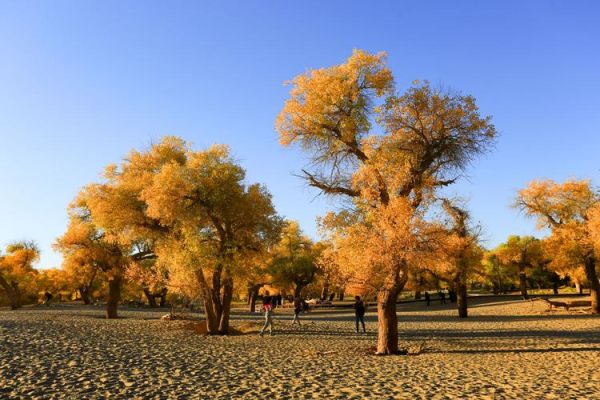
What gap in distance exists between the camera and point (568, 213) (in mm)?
39125

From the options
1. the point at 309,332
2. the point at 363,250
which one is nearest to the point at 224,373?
the point at 363,250

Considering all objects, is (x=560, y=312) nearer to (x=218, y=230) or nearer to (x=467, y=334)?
(x=467, y=334)

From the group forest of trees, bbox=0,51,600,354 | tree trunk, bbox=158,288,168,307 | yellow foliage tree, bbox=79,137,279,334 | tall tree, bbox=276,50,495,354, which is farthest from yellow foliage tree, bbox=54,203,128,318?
tree trunk, bbox=158,288,168,307

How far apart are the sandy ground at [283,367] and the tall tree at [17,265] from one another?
4401 centimetres

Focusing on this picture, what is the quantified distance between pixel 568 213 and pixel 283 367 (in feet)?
112

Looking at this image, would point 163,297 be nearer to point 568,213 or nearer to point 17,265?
point 17,265

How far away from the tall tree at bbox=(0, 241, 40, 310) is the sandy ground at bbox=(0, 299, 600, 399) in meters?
44.0

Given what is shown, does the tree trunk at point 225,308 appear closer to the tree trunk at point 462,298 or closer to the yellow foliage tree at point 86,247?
the yellow foliage tree at point 86,247

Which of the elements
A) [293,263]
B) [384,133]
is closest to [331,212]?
[384,133]

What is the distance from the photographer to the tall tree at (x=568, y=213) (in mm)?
37750

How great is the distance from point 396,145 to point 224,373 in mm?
12364

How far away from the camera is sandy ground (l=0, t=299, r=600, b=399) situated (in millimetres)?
11219

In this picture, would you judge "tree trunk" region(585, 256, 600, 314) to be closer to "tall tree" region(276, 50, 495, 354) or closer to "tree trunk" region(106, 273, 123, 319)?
"tall tree" region(276, 50, 495, 354)

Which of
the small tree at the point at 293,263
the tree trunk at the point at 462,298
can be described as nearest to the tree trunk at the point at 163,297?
the small tree at the point at 293,263
